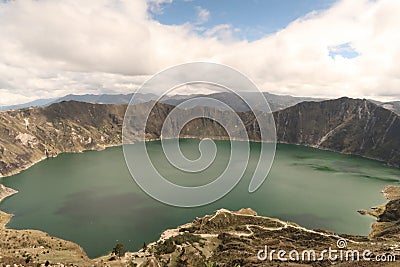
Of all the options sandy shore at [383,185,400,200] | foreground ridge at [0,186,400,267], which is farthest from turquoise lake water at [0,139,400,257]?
foreground ridge at [0,186,400,267]

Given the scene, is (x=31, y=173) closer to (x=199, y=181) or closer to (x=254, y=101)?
(x=199, y=181)

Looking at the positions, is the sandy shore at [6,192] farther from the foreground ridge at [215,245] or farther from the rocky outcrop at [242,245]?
the rocky outcrop at [242,245]

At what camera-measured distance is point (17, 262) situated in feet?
103

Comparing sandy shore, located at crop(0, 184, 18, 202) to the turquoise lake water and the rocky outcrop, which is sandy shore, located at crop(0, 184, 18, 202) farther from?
the rocky outcrop

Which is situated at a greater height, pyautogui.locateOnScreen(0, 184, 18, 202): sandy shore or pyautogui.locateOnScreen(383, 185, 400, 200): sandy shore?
pyautogui.locateOnScreen(383, 185, 400, 200): sandy shore

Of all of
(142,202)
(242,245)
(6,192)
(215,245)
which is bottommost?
(6,192)

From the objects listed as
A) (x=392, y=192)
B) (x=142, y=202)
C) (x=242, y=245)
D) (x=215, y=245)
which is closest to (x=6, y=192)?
(x=142, y=202)

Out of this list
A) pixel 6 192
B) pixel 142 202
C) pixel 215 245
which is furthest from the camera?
pixel 6 192

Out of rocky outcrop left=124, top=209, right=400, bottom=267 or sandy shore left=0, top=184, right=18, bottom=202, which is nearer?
rocky outcrop left=124, top=209, right=400, bottom=267

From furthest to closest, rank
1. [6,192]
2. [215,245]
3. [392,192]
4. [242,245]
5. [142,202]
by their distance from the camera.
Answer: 1. [392,192]
2. [6,192]
3. [142,202]
4. [215,245]
5. [242,245]

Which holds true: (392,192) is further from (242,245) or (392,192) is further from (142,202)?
(142,202)

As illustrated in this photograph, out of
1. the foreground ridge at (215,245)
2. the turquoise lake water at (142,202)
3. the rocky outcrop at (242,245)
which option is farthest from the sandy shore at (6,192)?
the rocky outcrop at (242,245)

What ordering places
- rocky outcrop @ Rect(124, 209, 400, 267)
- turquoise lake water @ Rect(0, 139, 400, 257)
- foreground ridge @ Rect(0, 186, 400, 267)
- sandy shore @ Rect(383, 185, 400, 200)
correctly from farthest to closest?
sandy shore @ Rect(383, 185, 400, 200) → turquoise lake water @ Rect(0, 139, 400, 257) → rocky outcrop @ Rect(124, 209, 400, 267) → foreground ridge @ Rect(0, 186, 400, 267)

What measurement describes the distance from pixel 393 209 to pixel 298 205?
1084 inches
